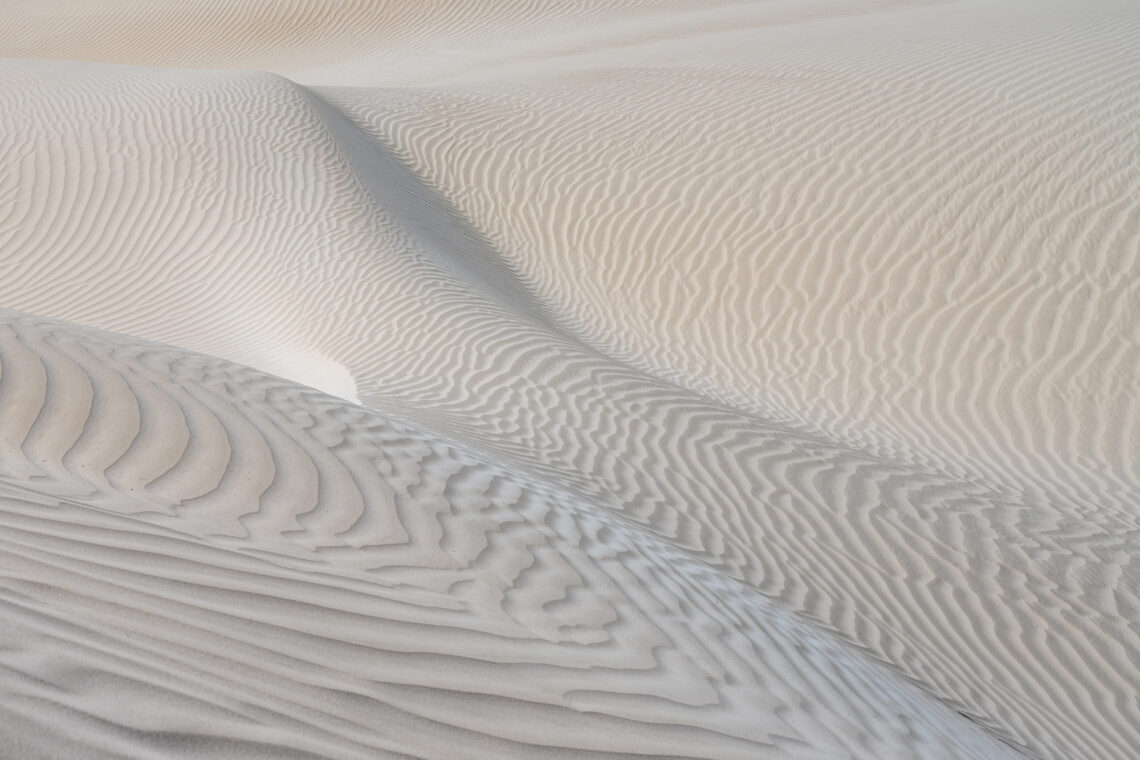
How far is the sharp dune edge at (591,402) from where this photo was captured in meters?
2.29

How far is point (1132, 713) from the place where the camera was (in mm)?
4570

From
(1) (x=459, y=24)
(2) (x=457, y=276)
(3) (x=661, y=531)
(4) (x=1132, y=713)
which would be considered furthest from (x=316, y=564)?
(1) (x=459, y=24)

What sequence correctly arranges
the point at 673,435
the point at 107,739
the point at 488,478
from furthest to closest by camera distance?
the point at 673,435, the point at 488,478, the point at 107,739

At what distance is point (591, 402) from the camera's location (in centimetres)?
720

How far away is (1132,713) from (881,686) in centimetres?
185

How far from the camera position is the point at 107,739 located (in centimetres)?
155


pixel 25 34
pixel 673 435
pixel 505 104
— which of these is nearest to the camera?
pixel 673 435

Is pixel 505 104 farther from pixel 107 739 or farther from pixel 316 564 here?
pixel 107 739

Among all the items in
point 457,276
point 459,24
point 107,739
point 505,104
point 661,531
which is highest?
point 459,24

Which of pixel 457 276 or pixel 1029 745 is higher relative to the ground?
pixel 457 276

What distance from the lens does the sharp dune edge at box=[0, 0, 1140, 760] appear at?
229 cm

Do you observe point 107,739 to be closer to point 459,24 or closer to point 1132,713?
point 1132,713

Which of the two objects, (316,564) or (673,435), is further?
(673,435)

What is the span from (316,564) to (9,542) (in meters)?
0.79
